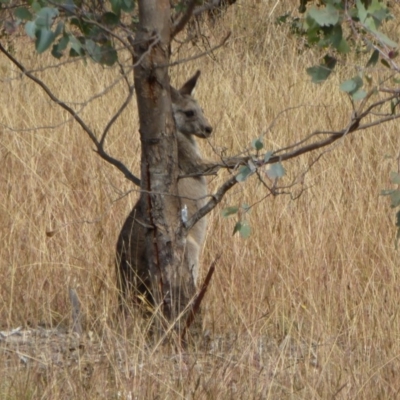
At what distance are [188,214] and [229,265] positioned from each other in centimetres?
31

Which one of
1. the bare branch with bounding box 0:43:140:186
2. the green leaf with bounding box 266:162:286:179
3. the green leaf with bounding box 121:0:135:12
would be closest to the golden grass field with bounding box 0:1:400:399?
the bare branch with bounding box 0:43:140:186

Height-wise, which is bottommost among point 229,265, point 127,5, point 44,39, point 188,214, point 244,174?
point 229,265

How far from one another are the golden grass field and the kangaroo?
12 cm

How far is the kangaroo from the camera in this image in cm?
374

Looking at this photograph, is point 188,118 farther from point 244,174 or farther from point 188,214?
point 244,174

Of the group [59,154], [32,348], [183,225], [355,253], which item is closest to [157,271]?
[183,225]

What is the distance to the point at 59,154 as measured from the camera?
560 cm

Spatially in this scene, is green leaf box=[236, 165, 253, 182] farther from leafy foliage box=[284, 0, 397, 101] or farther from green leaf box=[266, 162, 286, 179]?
leafy foliage box=[284, 0, 397, 101]

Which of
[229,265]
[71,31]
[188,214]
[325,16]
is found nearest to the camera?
[325,16]

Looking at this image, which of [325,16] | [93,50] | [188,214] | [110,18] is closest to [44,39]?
[93,50]

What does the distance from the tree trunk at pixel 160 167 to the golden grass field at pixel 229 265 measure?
18cm

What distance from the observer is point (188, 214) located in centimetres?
412

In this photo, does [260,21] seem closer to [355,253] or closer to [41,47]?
[355,253]

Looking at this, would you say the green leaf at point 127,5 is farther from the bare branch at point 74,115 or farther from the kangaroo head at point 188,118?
the kangaroo head at point 188,118
